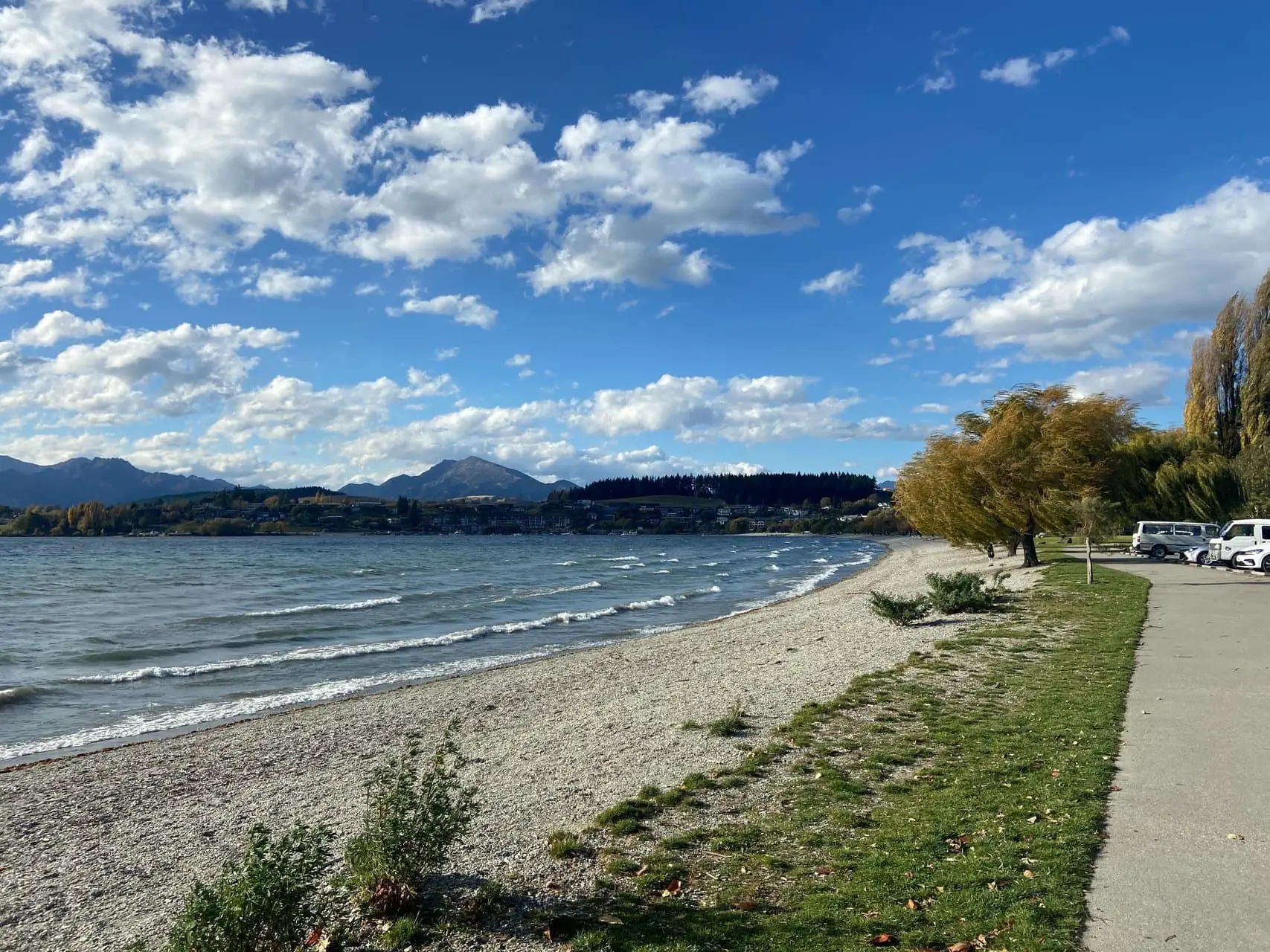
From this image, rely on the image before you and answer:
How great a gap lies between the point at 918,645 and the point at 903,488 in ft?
99.8

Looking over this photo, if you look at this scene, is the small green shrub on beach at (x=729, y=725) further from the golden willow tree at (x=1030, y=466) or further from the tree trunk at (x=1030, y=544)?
the tree trunk at (x=1030, y=544)

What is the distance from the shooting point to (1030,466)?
36.9 m

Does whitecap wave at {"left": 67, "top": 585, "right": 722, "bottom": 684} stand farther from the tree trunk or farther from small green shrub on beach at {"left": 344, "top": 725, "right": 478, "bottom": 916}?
the tree trunk

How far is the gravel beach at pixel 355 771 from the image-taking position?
25.4 ft

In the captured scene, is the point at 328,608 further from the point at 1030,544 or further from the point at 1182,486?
the point at 1182,486

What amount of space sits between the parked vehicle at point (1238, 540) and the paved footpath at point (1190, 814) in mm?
24021

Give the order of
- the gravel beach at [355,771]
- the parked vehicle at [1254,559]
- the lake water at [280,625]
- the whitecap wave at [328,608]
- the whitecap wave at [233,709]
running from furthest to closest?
the whitecap wave at [328,608], the parked vehicle at [1254,559], the lake water at [280,625], the whitecap wave at [233,709], the gravel beach at [355,771]

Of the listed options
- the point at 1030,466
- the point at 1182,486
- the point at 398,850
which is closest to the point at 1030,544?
the point at 1030,466

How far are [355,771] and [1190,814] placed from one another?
10029mm

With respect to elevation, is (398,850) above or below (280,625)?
above

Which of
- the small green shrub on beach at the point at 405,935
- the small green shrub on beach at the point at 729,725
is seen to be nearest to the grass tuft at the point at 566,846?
the small green shrub on beach at the point at 405,935

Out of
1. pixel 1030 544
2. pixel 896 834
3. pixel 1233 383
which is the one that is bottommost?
pixel 896 834

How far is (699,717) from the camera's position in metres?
12.8

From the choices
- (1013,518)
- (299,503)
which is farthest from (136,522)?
(1013,518)
